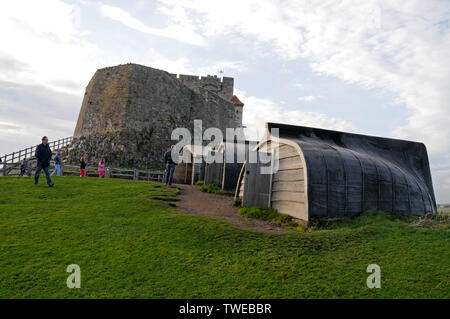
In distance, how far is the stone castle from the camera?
35.4 meters

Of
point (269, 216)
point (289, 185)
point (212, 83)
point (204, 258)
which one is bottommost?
point (204, 258)

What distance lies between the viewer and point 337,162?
10.3 meters

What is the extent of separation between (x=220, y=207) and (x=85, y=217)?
222 inches

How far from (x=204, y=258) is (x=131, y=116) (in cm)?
3375

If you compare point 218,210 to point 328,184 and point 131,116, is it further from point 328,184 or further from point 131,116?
point 131,116

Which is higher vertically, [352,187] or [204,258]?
[352,187]

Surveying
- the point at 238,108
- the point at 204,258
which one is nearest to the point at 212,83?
the point at 238,108

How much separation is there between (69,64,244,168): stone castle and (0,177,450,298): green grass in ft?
89.5

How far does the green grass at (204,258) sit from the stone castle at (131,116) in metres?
27.3

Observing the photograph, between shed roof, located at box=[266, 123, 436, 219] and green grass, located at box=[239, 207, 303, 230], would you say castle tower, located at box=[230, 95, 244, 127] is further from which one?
green grass, located at box=[239, 207, 303, 230]

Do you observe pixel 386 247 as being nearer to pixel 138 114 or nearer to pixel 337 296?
pixel 337 296

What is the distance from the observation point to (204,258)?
19.5ft
